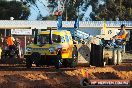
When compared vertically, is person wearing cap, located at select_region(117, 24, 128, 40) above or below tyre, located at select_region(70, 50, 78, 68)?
above

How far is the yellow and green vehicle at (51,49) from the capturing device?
2420 centimetres

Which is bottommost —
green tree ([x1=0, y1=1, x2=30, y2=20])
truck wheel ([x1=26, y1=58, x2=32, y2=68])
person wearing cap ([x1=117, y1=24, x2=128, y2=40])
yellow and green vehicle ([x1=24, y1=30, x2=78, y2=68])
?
truck wheel ([x1=26, y1=58, x2=32, y2=68])

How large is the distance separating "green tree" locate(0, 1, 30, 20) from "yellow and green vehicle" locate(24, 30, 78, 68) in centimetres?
5828

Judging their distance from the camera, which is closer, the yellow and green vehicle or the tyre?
the yellow and green vehicle

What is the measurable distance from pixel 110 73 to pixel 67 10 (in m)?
58.9

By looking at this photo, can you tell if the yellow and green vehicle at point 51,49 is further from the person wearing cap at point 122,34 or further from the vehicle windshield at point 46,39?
the person wearing cap at point 122,34

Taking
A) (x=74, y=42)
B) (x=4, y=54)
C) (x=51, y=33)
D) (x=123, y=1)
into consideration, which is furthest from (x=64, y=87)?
(x=123, y=1)

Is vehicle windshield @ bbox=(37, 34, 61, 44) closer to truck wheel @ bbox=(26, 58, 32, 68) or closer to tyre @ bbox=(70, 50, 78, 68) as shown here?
truck wheel @ bbox=(26, 58, 32, 68)

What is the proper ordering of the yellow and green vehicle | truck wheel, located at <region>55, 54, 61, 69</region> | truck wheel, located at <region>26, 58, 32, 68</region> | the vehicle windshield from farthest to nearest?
truck wheel, located at <region>26, 58, 32, 68</region>, the vehicle windshield, the yellow and green vehicle, truck wheel, located at <region>55, 54, 61, 69</region>

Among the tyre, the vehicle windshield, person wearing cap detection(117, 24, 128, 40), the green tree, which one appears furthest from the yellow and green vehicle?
the green tree

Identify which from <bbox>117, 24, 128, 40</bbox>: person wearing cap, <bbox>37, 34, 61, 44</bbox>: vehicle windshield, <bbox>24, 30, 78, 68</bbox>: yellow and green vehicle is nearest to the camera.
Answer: <bbox>24, 30, 78, 68</bbox>: yellow and green vehicle

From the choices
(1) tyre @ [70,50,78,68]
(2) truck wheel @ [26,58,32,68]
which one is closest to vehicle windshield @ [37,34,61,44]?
(2) truck wheel @ [26,58,32,68]

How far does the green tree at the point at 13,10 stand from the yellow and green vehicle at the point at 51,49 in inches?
2294

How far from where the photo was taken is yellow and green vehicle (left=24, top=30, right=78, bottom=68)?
79.4ft
